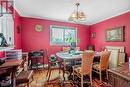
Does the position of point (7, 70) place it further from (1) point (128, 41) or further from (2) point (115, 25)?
(2) point (115, 25)

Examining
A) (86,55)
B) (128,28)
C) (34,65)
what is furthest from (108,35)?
(34,65)

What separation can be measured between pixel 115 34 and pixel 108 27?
547mm

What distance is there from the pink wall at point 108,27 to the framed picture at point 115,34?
148 mm

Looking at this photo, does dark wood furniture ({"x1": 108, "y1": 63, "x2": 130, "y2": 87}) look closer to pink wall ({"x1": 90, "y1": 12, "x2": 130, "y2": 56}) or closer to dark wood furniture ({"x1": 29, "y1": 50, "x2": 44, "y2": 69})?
pink wall ({"x1": 90, "y1": 12, "x2": 130, "y2": 56})

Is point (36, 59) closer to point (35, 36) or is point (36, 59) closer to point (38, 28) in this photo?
point (35, 36)

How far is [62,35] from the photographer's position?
→ 5332 mm

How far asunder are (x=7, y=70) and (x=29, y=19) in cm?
346

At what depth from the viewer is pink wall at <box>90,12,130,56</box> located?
146 inches

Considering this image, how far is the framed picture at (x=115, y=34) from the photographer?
392 cm

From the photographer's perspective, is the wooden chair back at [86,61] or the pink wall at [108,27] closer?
the wooden chair back at [86,61]

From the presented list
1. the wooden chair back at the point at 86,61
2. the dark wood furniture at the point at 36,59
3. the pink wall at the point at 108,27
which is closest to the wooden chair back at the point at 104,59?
the wooden chair back at the point at 86,61

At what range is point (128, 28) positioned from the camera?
3.68m

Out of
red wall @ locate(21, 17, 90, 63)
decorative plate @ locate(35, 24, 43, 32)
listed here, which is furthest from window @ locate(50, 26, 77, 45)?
decorative plate @ locate(35, 24, 43, 32)

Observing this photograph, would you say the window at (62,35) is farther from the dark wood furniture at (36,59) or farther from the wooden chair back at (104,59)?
the wooden chair back at (104,59)
